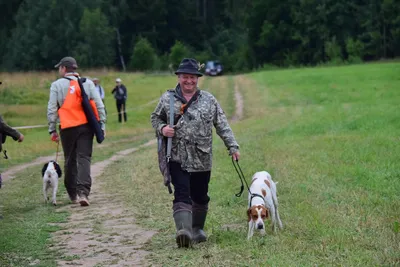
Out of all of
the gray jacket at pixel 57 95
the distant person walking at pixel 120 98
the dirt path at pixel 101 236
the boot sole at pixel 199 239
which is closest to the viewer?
the dirt path at pixel 101 236

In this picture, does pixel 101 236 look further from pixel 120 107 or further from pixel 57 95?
pixel 120 107

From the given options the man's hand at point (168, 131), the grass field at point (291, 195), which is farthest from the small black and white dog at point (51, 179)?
the man's hand at point (168, 131)

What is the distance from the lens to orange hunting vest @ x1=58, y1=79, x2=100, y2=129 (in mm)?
11180

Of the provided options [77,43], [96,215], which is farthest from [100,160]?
[77,43]

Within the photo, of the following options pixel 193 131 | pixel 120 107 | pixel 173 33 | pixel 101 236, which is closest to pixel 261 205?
pixel 193 131

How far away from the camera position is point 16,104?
33.0 metres

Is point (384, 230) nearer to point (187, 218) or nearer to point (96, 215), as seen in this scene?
A: point (187, 218)

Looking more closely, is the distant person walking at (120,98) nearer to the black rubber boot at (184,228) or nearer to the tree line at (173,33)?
the black rubber boot at (184,228)

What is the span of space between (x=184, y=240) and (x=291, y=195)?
3037mm

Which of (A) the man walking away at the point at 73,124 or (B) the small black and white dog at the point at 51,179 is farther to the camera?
(B) the small black and white dog at the point at 51,179

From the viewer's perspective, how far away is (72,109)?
11211 mm

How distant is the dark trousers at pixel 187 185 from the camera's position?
7.88 meters

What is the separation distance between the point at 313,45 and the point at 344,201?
79517 mm

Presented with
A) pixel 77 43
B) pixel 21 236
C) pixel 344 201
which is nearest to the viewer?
pixel 21 236
